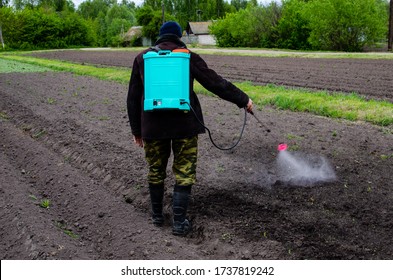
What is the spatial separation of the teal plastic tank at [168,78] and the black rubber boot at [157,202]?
0.95m

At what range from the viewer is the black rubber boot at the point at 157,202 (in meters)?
4.92

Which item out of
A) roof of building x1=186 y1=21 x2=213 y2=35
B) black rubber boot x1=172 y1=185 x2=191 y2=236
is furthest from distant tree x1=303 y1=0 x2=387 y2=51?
roof of building x1=186 y1=21 x2=213 y2=35

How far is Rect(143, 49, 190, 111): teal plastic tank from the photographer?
426cm

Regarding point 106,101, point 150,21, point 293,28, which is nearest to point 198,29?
point 150,21

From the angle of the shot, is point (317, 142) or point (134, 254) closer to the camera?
point (134, 254)

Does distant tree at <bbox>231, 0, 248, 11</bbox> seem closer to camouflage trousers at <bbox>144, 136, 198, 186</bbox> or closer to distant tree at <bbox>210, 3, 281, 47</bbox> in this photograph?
distant tree at <bbox>210, 3, 281, 47</bbox>

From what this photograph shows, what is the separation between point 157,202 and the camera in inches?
197

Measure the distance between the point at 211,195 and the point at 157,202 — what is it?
2.90 feet

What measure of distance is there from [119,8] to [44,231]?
114 meters

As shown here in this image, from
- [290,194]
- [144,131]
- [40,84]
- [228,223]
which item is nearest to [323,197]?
[290,194]

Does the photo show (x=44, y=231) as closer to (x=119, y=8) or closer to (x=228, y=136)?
(x=228, y=136)

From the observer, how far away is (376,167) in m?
6.21

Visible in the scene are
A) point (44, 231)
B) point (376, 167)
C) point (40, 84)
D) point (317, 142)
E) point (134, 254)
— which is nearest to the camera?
point (134, 254)

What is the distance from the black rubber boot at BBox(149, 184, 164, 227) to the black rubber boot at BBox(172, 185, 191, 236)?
0.22 m
